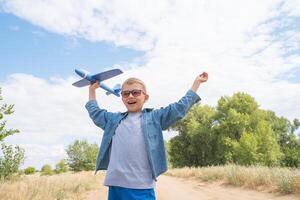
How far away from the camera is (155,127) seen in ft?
13.5

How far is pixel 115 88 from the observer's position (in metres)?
9.35

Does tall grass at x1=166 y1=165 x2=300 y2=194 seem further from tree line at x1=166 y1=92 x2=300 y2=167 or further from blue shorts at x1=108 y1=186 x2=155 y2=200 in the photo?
tree line at x1=166 y1=92 x2=300 y2=167

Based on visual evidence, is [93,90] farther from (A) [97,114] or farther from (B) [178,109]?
(B) [178,109]

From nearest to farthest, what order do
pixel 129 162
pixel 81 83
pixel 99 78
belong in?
1. pixel 129 162
2. pixel 99 78
3. pixel 81 83

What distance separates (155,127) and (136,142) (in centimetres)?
26

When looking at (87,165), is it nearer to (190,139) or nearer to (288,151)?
(190,139)

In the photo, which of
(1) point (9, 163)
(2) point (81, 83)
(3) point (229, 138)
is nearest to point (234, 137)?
(3) point (229, 138)

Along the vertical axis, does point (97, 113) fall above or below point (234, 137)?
below

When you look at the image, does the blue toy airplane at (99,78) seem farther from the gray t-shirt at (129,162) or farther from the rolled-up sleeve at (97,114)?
the gray t-shirt at (129,162)

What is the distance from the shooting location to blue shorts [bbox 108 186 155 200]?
3.80 meters

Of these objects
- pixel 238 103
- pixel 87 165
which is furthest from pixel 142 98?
pixel 87 165

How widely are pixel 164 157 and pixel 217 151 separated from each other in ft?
161

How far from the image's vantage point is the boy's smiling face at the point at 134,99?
13.7 ft

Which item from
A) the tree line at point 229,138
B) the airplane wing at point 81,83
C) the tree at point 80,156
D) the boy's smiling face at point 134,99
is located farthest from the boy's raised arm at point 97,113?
the tree at point 80,156
